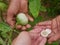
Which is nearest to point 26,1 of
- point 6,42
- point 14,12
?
point 14,12

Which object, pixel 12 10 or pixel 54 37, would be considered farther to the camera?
pixel 12 10

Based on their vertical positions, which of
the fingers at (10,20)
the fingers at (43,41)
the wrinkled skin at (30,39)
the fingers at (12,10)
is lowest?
the fingers at (43,41)

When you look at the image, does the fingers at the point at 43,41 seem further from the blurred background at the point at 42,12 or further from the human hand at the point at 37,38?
the blurred background at the point at 42,12

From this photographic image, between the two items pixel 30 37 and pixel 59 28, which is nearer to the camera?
pixel 30 37

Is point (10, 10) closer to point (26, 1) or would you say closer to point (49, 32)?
point (26, 1)

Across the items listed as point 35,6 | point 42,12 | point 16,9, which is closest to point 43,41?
point 35,6

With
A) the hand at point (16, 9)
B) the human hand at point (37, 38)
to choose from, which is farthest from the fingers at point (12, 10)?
the human hand at point (37, 38)

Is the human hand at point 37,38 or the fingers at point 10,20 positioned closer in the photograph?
the human hand at point 37,38

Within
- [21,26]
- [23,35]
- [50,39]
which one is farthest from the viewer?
[21,26]

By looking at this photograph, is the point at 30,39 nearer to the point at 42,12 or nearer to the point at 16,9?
the point at 16,9
